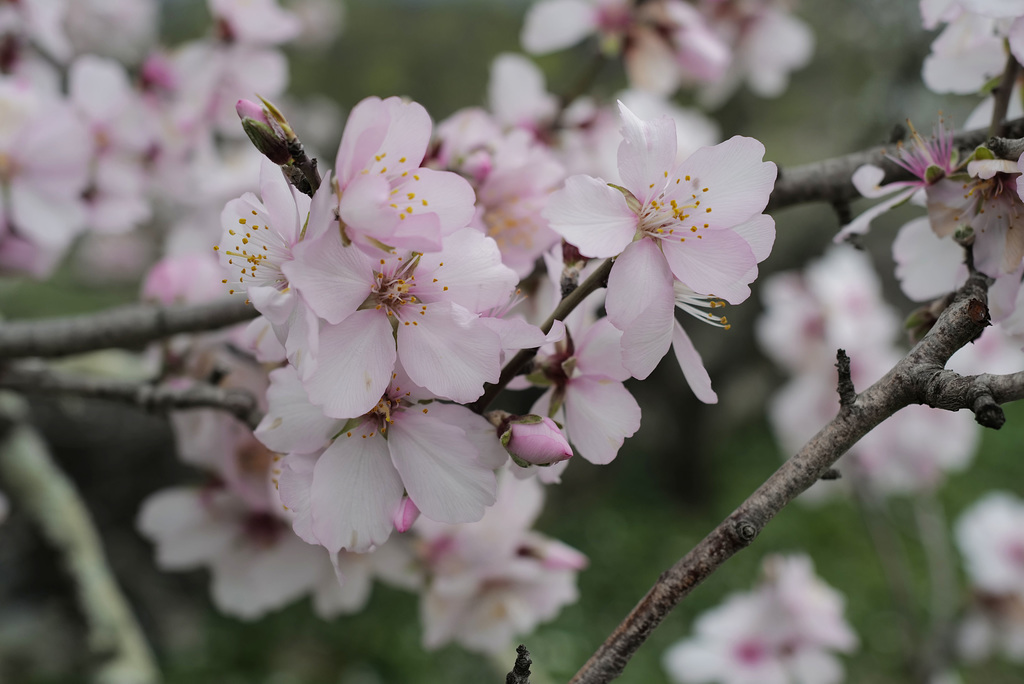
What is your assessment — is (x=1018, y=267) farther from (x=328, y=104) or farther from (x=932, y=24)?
(x=328, y=104)

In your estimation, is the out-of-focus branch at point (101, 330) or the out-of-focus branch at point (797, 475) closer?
the out-of-focus branch at point (797, 475)

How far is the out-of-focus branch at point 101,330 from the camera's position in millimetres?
778

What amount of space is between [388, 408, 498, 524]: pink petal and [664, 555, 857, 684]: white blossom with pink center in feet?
2.96

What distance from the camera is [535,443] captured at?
401 millimetres

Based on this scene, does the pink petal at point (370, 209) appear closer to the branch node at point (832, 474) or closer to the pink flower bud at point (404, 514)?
the pink flower bud at point (404, 514)

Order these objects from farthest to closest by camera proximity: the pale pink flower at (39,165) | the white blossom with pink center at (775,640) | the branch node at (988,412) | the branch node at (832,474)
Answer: the white blossom with pink center at (775,640) → the pale pink flower at (39,165) → the branch node at (832,474) → the branch node at (988,412)

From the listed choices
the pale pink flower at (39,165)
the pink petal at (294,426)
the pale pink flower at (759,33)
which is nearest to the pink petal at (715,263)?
the pink petal at (294,426)

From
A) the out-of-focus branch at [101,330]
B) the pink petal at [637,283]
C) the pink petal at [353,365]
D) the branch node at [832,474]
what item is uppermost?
the pink petal at [637,283]

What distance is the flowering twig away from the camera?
0.42 m

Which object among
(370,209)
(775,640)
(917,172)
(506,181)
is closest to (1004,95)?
(917,172)

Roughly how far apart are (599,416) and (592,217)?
120 mm

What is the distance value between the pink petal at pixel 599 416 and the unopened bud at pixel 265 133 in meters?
0.21

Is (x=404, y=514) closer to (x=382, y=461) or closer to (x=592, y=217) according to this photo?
(x=382, y=461)

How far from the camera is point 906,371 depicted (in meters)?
0.40
